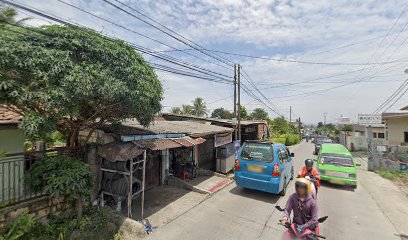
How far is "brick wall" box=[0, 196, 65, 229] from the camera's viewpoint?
437 cm

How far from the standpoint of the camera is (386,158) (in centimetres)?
1352

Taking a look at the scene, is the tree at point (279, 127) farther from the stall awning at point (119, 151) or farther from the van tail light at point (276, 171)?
the stall awning at point (119, 151)

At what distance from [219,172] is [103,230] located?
7.08 m

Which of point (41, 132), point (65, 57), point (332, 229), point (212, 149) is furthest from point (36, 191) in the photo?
point (212, 149)

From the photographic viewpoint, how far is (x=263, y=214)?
651 cm

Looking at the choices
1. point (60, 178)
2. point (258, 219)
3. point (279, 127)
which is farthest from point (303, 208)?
point (279, 127)

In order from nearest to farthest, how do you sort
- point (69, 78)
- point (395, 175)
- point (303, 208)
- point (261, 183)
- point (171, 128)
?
point (303, 208)
point (69, 78)
point (261, 183)
point (171, 128)
point (395, 175)

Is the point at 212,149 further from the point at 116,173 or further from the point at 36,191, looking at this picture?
the point at 36,191

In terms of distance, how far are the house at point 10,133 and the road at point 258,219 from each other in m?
4.24

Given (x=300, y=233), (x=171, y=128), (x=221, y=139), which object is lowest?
(x=300, y=233)

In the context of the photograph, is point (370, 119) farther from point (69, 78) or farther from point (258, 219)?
point (69, 78)

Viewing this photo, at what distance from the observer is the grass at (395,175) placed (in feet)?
36.9

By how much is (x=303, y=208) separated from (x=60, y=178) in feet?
15.4

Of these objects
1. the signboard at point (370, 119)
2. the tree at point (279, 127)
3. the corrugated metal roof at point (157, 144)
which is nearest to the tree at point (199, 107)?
the tree at point (279, 127)
